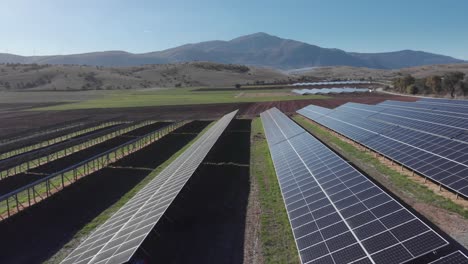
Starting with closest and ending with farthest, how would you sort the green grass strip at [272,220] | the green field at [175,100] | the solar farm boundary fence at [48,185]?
1. the green grass strip at [272,220]
2. the solar farm boundary fence at [48,185]
3. the green field at [175,100]

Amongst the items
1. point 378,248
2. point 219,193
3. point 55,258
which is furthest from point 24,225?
point 378,248

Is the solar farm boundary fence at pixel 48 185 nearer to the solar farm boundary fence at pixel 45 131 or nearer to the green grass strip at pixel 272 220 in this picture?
the green grass strip at pixel 272 220

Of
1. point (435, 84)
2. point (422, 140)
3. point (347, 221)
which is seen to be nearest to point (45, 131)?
point (422, 140)

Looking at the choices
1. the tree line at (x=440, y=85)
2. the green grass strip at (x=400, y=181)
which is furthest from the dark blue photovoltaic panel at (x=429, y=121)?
the tree line at (x=440, y=85)

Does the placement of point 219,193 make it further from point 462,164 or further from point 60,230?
point 462,164

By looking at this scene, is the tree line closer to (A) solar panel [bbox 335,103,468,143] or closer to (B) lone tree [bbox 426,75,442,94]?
(B) lone tree [bbox 426,75,442,94]

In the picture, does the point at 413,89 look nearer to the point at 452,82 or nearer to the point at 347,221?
the point at 452,82
